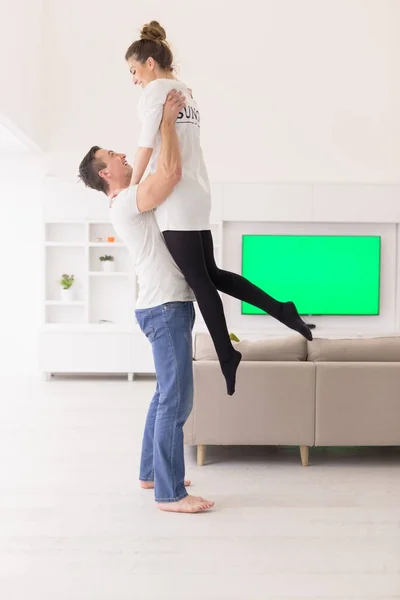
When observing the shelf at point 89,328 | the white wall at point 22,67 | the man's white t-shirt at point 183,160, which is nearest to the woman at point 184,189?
the man's white t-shirt at point 183,160

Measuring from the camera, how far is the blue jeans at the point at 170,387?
3.15 meters

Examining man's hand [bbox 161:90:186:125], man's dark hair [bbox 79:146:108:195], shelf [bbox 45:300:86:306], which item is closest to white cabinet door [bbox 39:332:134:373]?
shelf [bbox 45:300:86:306]

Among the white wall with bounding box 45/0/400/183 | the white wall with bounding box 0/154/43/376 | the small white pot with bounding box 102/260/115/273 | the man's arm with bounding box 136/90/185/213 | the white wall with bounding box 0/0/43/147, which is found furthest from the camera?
the white wall with bounding box 0/154/43/376

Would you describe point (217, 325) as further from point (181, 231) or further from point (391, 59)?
point (391, 59)

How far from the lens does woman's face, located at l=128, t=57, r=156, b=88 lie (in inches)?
125

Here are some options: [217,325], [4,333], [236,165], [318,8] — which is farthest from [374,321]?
[217,325]

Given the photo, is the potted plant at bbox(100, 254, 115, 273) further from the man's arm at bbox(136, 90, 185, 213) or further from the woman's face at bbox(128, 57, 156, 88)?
the man's arm at bbox(136, 90, 185, 213)

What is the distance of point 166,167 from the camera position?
3.03m

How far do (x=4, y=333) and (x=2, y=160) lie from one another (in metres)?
1.78

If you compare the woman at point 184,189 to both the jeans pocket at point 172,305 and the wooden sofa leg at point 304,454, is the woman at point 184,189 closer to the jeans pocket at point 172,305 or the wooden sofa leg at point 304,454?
the jeans pocket at point 172,305

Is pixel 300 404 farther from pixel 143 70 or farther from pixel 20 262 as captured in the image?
pixel 20 262

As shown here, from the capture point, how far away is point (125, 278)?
25.0 ft

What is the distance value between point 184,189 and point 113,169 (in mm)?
384

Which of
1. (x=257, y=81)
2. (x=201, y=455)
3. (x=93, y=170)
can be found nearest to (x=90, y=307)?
(x=257, y=81)
